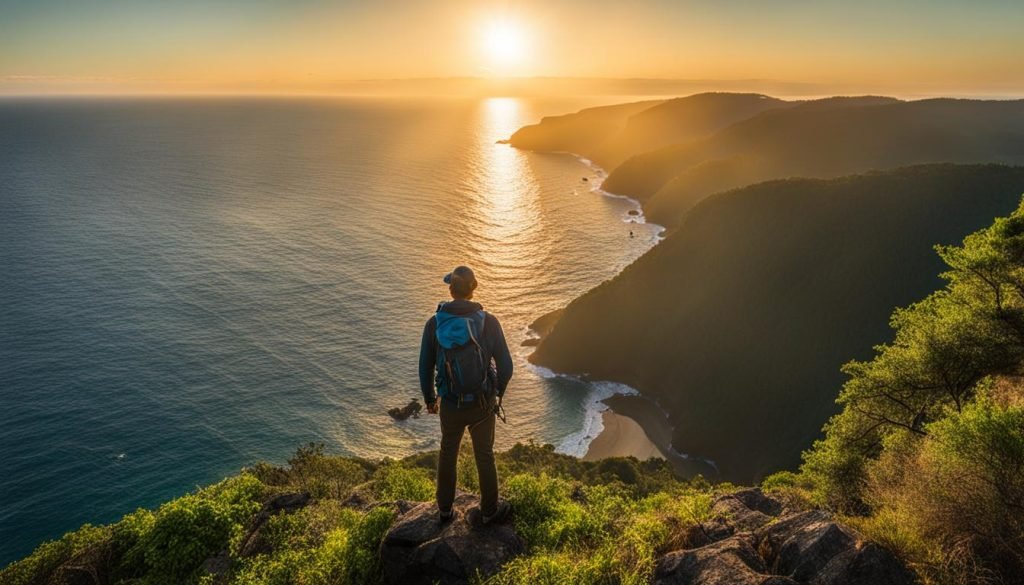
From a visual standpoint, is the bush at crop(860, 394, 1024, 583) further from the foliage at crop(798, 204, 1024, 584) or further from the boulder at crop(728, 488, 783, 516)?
the boulder at crop(728, 488, 783, 516)

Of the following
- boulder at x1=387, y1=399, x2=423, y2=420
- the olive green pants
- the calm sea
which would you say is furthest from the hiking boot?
boulder at x1=387, y1=399, x2=423, y2=420

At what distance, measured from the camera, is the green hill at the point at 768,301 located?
46.2m

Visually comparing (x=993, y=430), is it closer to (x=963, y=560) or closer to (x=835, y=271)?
(x=963, y=560)

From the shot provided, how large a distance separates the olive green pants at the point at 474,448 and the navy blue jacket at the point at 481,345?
349 millimetres

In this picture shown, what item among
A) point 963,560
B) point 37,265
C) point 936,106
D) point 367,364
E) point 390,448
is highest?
point 936,106

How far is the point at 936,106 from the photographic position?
15550 centimetres

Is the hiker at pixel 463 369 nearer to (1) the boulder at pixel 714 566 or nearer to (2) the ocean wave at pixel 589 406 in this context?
(1) the boulder at pixel 714 566

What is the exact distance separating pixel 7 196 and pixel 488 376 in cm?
15757

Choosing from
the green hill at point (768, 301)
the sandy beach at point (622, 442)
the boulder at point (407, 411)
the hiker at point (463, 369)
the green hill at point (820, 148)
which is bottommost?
the sandy beach at point (622, 442)

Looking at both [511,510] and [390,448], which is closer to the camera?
[511,510]

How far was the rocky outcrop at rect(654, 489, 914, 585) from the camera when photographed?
7070mm

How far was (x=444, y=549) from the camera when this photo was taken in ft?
27.6

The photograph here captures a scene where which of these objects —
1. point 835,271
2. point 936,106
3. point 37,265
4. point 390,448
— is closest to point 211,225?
point 37,265

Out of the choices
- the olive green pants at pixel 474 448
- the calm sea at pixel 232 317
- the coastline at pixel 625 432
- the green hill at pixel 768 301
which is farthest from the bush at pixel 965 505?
the calm sea at pixel 232 317
